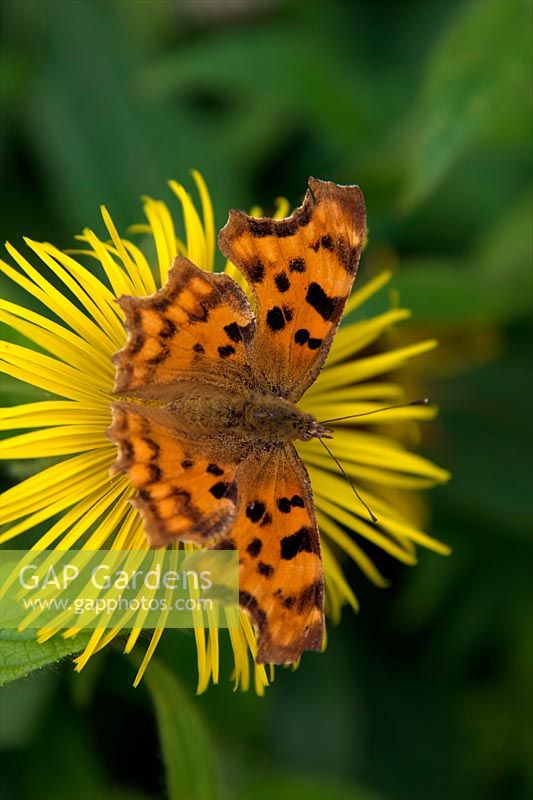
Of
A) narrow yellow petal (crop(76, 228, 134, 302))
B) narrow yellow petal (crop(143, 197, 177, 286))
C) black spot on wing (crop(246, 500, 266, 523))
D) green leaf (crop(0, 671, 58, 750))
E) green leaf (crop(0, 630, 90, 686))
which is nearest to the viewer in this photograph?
green leaf (crop(0, 630, 90, 686))

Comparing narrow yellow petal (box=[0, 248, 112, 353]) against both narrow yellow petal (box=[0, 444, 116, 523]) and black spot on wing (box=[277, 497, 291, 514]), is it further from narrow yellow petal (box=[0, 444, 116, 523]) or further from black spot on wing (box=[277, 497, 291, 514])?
black spot on wing (box=[277, 497, 291, 514])

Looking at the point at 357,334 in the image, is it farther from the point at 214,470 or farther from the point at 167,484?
the point at 167,484

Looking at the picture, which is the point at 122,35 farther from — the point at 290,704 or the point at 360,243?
the point at 290,704

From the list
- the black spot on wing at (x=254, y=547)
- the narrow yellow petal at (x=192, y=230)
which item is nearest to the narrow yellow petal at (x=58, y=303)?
the narrow yellow petal at (x=192, y=230)

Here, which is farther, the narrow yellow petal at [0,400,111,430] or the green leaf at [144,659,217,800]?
the green leaf at [144,659,217,800]

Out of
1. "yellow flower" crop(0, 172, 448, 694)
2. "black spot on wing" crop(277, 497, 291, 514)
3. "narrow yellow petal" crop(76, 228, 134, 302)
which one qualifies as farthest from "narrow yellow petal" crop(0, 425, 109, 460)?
"black spot on wing" crop(277, 497, 291, 514)

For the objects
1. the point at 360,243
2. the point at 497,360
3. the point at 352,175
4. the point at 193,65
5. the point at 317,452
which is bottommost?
the point at 317,452

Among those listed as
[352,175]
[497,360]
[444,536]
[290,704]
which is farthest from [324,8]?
[290,704]
